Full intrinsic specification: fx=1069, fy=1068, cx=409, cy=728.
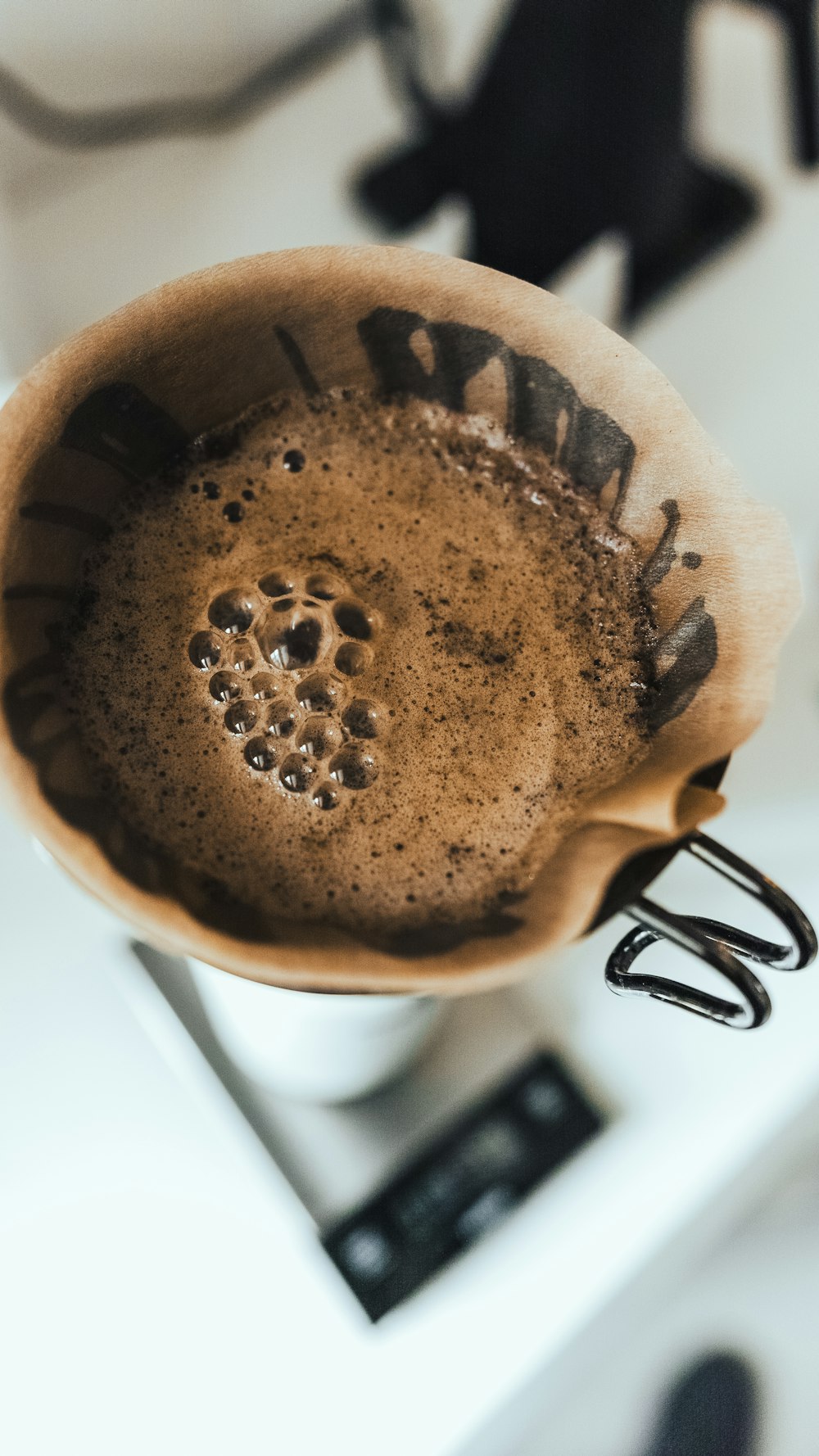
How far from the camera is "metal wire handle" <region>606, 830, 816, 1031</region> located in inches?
11.3

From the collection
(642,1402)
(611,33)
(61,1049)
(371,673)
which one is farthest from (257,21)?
(642,1402)

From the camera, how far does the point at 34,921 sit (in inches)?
23.3

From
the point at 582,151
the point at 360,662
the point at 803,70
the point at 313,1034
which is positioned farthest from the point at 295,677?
the point at 803,70

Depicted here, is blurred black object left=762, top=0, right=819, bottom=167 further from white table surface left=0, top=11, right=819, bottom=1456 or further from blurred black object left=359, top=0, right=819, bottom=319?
white table surface left=0, top=11, right=819, bottom=1456

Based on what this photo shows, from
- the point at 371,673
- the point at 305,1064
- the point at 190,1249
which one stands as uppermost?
the point at 371,673

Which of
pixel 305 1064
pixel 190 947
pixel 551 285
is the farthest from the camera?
pixel 551 285

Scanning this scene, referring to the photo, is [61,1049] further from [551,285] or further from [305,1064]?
[551,285]

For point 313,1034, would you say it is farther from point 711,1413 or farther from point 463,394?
point 711,1413

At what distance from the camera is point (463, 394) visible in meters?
0.39

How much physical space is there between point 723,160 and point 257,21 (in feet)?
1.20

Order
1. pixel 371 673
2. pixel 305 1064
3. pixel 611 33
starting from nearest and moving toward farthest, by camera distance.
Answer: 1. pixel 371 673
2. pixel 305 1064
3. pixel 611 33

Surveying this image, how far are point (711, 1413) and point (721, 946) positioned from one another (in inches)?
20.5

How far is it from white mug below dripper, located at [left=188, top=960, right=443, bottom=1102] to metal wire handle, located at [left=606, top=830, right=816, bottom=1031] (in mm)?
95

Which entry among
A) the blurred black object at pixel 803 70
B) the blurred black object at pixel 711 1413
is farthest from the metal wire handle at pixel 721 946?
the blurred black object at pixel 803 70
